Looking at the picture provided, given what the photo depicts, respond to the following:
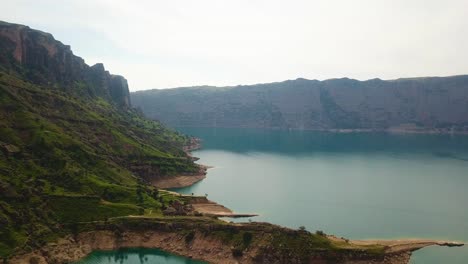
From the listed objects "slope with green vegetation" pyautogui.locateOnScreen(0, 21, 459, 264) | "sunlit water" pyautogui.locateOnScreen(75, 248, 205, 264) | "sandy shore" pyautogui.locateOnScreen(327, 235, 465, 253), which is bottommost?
"sunlit water" pyautogui.locateOnScreen(75, 248, 205, 264)

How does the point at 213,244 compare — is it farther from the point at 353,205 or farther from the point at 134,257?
the point at 353,205

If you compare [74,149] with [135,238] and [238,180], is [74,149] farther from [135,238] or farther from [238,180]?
[238,180]

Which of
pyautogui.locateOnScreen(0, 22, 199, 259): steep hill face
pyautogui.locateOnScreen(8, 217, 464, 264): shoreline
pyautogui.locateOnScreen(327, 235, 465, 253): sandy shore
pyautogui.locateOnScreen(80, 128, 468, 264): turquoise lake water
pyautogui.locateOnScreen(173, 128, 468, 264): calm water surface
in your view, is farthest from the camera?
pyautogui.locateOnScreen(173, 128, 468, 264): calm water surface

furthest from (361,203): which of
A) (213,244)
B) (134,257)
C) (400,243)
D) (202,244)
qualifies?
(134,257)

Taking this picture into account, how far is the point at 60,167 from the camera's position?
126000 mm

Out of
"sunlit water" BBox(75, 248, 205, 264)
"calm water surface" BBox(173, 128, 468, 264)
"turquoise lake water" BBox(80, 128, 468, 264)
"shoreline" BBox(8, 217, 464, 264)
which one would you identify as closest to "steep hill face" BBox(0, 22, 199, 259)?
"shoreline" BBox(8, 217, 464, 264)

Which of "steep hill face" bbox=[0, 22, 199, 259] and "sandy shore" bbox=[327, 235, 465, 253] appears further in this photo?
"steep hill face" bbox=[0, 22, 199, 259]

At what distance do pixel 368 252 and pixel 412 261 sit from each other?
10.7m

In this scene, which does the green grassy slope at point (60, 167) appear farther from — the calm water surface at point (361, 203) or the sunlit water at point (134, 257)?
the calm water surface at point (361, 203)

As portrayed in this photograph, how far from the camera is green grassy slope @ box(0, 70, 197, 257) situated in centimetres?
10069

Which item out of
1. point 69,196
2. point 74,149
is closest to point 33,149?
point 74,149

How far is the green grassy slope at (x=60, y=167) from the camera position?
10069 cm

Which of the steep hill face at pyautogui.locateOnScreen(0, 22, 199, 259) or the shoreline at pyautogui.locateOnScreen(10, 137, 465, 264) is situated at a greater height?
the steep hill face at pyautogui.locateOnScreen(0, 22, 199, 259)

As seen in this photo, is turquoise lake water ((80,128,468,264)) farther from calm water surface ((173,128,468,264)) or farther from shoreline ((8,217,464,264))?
shoreline ((8,217,464,264))
